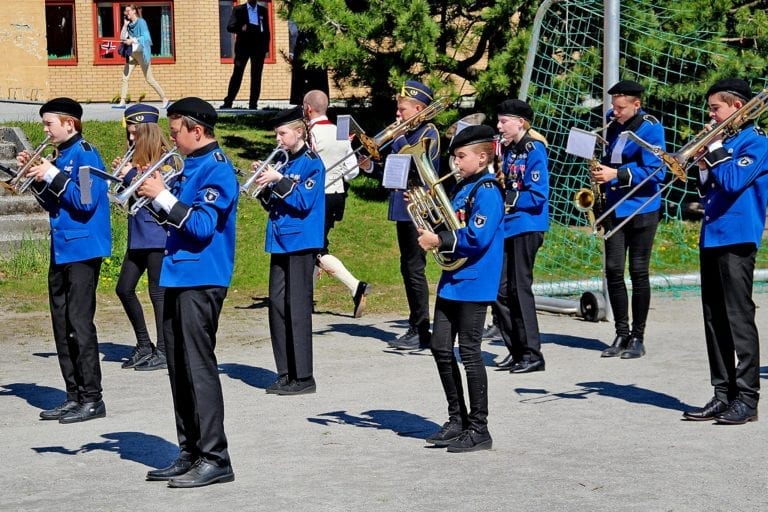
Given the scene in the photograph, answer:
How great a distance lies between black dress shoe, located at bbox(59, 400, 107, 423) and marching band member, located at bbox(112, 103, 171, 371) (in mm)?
1539

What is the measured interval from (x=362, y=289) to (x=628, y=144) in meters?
2.98

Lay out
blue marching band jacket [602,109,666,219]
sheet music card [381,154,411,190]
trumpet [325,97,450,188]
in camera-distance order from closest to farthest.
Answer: sheet music card [381,154,411,190] < blue marching band jacket [602,109,666,219] < trumpet [325,97,450,188]

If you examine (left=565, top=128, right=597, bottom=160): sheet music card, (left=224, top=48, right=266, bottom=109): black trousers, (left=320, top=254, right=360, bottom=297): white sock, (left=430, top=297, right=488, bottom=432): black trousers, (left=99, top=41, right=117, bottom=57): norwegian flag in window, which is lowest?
(left=320, top=254, right=360, bottom=297): white sock

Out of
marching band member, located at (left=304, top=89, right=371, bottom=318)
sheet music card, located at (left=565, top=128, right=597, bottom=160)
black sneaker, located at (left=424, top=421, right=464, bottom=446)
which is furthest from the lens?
marching band member, located at (left=304, top=89, right=371, bottom=318)

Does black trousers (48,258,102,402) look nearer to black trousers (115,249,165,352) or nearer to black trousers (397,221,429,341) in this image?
black trousers (115,249,165,352)

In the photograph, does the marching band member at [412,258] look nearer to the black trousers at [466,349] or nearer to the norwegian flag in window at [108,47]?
the black trousers at [466,349]

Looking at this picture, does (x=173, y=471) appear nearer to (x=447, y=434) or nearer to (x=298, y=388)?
(x=447, y=434)

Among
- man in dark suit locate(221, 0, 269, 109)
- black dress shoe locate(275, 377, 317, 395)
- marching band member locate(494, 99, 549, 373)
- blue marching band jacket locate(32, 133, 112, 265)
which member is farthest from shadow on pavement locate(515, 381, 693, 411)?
man in dark suit locate(221, 0, 269, 109)

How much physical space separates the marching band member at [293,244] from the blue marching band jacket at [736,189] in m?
2.44

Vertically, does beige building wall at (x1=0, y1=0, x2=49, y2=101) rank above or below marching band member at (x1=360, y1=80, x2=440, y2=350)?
above

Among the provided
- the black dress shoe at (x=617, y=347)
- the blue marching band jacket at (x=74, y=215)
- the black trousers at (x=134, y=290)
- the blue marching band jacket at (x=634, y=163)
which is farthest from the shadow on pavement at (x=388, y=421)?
the blue marching band jacket at (x=634, y=163)

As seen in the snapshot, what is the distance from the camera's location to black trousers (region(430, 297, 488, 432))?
675cm

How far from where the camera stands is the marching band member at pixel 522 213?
28.8ft

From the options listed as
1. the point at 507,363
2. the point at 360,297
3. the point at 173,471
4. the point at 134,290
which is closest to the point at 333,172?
the point at 360,297
